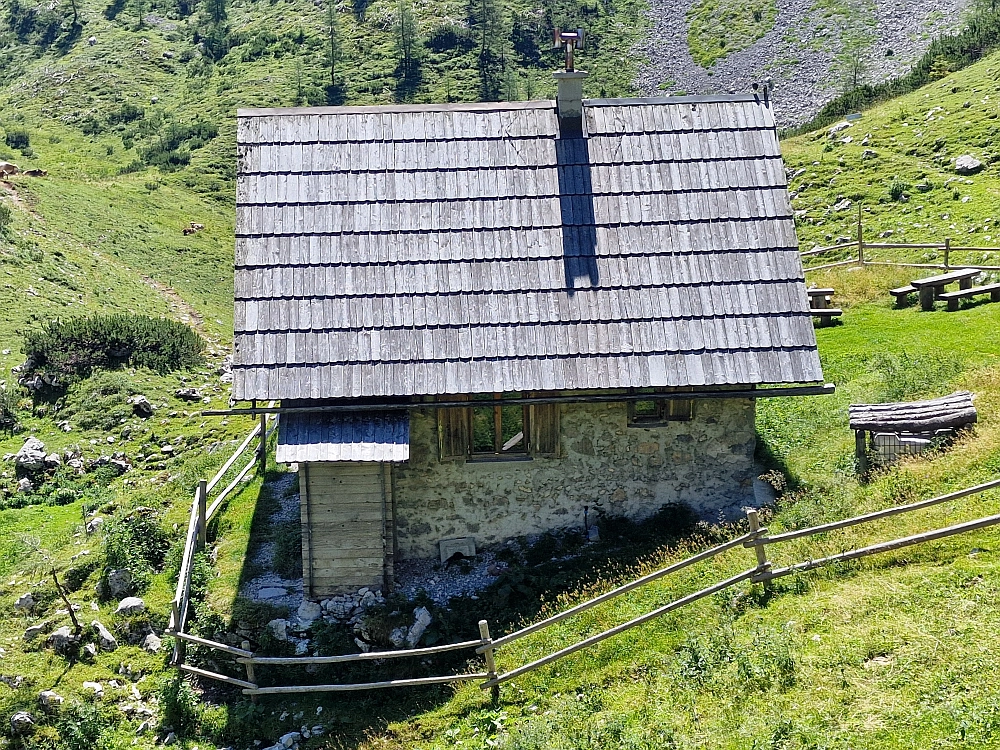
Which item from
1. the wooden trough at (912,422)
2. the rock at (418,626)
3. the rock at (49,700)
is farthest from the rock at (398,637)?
the wooden trough at (912,422)

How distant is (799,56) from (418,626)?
5604cm

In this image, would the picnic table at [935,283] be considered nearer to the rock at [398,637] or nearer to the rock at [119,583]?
the rock at [398,637]

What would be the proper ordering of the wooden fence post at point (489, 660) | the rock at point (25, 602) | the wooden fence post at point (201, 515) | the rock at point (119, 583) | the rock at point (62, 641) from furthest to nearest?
1. the wooden fence post at point (201, 515)
2. the rock at point (119, 583)
3. the rock at point (25, 602)
4. the rock at point (62, 641)
5. the wooden fence post at point (489, 660)

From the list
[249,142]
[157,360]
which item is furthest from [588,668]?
[157,360]

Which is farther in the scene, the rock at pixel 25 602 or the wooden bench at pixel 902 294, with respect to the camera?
the wooden bench at pixel 902 294

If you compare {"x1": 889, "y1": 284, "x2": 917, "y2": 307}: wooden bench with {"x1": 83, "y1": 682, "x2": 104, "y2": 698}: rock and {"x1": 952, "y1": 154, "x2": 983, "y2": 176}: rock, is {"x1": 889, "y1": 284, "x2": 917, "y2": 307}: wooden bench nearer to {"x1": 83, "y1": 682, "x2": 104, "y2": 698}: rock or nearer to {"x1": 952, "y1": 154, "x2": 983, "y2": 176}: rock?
{"x1": 952, "y1": 154, "x2": 983, "y2": 176}: rock

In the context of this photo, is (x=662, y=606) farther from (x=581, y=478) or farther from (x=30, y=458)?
(x=30, y=458)

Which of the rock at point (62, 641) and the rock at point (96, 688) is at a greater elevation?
the rock at point (62, 641)

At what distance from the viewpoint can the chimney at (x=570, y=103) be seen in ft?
49.8

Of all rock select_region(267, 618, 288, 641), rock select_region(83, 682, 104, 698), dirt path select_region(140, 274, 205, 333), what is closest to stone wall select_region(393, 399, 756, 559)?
rock select_region(267, 618, 288, 641)

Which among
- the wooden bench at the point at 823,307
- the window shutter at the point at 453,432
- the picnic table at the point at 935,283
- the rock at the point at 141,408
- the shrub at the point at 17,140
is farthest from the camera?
the shrub at the point at 17,140

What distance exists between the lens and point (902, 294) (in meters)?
22.7

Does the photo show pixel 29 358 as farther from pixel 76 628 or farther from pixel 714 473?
pixel 714 473

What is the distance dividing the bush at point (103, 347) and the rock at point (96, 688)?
1148 centimetres
